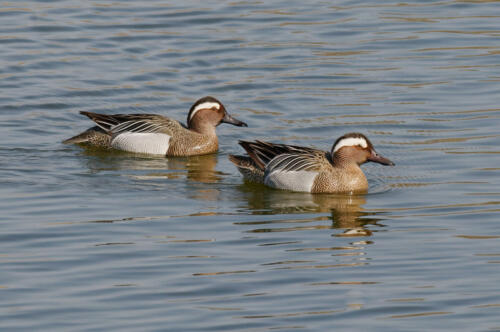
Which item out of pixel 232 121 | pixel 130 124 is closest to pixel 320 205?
pixel 232 121

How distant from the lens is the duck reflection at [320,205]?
1314 centimetres

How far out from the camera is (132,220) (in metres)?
12.8

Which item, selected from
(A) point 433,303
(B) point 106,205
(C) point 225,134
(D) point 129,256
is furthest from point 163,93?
(A) point 433,303

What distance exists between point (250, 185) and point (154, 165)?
5.50ft

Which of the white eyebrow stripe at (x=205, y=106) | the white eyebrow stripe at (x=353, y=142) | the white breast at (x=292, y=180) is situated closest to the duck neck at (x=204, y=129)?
the white eyebrow stripe at (x=205, y=106)

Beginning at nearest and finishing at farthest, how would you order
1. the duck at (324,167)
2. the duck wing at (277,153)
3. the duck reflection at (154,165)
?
the duck at (324,167) → the duck wing at (277,153) → the duck reflection at (154,165)

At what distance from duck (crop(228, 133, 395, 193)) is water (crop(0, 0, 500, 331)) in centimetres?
19

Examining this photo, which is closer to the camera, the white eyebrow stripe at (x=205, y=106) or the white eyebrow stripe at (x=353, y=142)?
the white eyebrow stripe at (x=353, y=142)

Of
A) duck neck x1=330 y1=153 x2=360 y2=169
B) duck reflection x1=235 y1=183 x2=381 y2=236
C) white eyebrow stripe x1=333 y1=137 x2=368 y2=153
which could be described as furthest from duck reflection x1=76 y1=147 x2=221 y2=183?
white eyebrow stripe x1=333 y1=137 x2=368 y2=153

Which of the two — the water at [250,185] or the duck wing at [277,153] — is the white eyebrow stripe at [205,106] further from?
the duck wing at [277,153]

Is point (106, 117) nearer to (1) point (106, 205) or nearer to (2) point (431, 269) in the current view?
(1) point (106, 205)

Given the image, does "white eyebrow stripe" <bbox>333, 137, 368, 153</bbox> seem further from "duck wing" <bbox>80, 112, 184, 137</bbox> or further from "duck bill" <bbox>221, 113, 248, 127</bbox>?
"duck wing" <bbox>80, 112, 184, 137</bbox>

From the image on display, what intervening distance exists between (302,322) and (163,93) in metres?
10.2

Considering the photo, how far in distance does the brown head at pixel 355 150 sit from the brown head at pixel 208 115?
266 centimetres
